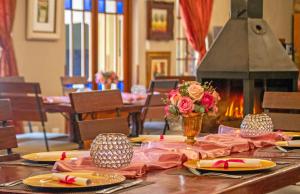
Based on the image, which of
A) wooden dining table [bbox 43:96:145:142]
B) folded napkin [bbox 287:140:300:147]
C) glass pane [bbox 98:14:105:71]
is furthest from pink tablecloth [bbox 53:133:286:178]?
glass pane [bbox 98:14:105:71]

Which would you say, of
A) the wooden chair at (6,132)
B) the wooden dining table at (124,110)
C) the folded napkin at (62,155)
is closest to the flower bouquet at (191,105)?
the folded napkin at (62,155)

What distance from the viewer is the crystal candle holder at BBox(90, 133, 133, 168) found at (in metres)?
2.61

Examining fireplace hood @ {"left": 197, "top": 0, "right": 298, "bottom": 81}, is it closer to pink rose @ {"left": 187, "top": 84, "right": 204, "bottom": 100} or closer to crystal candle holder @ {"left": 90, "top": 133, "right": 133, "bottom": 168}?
pink rose @ {"left": 187, "top": 84, "right": 204, "bottom": 100}

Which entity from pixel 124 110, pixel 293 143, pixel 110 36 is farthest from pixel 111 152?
pixel 110 36

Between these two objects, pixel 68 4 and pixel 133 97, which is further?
pixel 68 4

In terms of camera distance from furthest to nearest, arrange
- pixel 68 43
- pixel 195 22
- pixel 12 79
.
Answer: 1. pixel 195 22
2. pixel 68 43
3. pixel 12 79

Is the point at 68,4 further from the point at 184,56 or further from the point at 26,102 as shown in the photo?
the point at 26,102

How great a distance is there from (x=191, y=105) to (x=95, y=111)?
0.92 m

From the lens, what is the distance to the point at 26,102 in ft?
23.0

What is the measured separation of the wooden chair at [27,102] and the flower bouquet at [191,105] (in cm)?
366

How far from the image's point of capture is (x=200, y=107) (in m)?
3.21

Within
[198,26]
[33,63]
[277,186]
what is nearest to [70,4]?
[33,63]

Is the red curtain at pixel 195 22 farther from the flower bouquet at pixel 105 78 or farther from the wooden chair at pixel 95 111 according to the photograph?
the wooden chair at pixel 95 111

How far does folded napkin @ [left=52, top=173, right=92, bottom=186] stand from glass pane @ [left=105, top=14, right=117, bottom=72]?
26.5 ft
